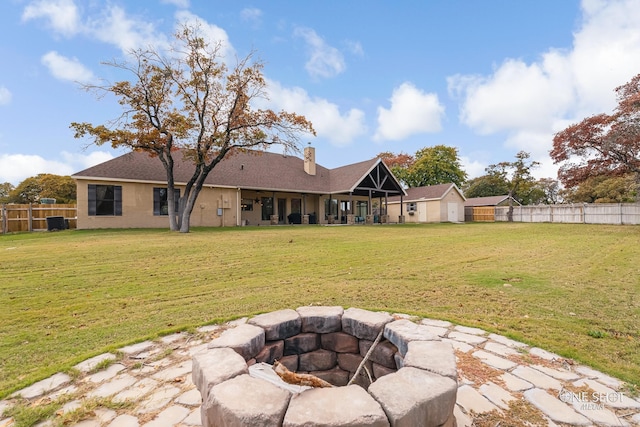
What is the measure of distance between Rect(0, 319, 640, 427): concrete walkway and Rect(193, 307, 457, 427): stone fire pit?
0.46 meters

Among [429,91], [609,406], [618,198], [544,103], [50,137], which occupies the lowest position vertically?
[609,406]

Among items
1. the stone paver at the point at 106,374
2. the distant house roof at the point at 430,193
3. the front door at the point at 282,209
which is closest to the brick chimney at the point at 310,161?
the front door at the point at 282,209

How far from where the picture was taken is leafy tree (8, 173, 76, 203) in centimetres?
2770

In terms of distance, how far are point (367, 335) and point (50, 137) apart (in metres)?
17.4

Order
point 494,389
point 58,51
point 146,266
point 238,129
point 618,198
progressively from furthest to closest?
1. point 618,198
2. point 238,129
3. point 58,51
4. point 146,266
5. point 494,389

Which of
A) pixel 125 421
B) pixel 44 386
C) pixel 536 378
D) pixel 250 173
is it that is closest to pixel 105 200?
pixel 250 173

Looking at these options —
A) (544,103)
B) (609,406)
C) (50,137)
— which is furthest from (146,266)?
(544,103)

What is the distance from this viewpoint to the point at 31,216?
15367 millimetres

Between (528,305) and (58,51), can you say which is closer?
(528,305)

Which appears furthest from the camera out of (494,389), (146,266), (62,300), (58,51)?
(58,51)

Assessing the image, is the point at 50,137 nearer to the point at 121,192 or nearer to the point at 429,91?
the point at 121,192

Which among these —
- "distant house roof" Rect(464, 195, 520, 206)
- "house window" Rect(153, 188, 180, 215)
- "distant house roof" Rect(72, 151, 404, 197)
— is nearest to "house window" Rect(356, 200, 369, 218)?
"distant house roof" Rect(72, 151, 404, 197)

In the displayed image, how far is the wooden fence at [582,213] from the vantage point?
20672 mm

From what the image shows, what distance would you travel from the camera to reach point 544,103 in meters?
14.1
